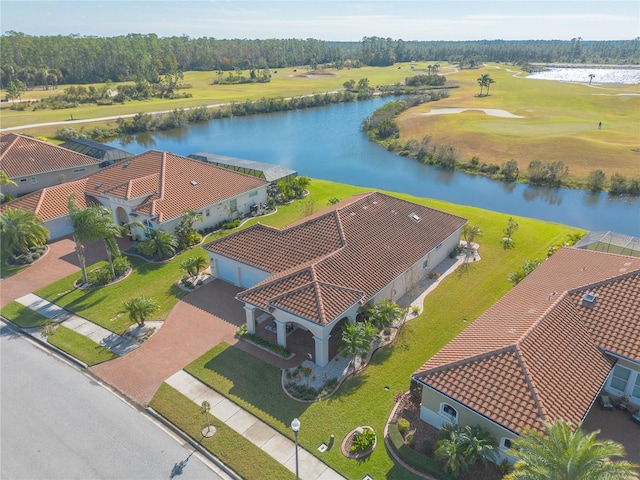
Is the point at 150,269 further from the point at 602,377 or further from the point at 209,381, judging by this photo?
the point at 602,377

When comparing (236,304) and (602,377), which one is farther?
(236,304)

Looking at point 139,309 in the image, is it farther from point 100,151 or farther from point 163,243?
point 100,151

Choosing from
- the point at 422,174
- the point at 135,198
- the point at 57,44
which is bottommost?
the point at 422,174

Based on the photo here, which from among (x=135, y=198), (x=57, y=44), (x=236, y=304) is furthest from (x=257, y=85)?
(x=236, y=304)

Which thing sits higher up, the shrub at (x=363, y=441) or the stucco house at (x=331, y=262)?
the stucco house at (x=331, y=262)

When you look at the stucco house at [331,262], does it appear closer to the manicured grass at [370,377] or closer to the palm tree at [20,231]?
the manicured grass at [370,377]

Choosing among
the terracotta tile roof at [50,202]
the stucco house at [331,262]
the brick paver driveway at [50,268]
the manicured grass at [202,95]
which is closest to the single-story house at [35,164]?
the terracotta tile roof at [50,202]

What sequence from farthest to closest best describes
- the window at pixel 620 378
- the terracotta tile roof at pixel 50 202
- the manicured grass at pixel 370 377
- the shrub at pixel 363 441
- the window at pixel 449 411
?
the terracotta tile roof at pixel 50 202, the window at pixel 620 378, the manicured grass at pixel 370 377, the window at pixel 449 411, the shrub at pixel 363 441
